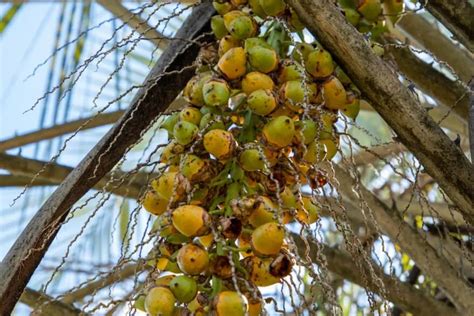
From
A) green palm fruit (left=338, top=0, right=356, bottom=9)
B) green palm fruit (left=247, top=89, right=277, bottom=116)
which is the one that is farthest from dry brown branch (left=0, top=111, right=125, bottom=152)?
green palm fruit (left=247, top=89, right=277, bottom=116)

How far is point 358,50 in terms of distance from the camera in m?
0.78

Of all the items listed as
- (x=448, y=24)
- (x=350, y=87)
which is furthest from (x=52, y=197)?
(x=448, y=24)

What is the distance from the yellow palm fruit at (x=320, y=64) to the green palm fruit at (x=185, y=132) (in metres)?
0.14

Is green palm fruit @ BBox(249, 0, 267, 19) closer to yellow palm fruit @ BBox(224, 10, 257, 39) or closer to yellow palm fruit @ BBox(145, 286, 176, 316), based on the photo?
yellow palm fruit @ BBox(224, 10, 257, 39)

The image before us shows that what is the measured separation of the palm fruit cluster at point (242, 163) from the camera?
25.1 inches

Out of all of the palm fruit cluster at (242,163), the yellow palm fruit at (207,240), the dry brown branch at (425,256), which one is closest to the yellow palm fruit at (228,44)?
the palm fruit cluster at (242,163)

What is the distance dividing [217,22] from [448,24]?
0.25m

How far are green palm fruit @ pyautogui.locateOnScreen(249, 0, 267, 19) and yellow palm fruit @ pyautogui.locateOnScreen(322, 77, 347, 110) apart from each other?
11 cm

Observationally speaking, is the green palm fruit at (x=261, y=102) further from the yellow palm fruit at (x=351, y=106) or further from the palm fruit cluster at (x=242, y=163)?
the yellow palm fruit at (x=351, y=106)

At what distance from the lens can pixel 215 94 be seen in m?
0.73

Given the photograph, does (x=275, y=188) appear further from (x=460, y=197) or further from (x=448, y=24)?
(x=448, y=24)

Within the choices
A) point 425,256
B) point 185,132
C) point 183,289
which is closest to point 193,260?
point 183,289

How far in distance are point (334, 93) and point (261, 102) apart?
10 cm

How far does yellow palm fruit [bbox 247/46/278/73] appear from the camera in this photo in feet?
2.48
